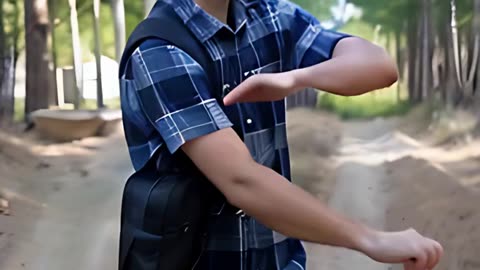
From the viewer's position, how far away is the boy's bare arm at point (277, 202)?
510mm

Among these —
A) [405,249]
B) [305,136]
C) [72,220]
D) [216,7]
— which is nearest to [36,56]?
[72,220]

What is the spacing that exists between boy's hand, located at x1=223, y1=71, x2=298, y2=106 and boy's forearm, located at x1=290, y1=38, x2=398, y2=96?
0.01 meters

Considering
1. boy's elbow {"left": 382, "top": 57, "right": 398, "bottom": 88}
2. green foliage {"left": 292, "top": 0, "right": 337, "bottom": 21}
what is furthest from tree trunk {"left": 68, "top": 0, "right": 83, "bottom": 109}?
boy's elbow {"left": 382, "top": 57, "right": 398, "bottom": 88}

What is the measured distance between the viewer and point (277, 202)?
1.69ft

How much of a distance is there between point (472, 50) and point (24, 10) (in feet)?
2.28

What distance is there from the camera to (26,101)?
1.06 metres

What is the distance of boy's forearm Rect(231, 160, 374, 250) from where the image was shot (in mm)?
511

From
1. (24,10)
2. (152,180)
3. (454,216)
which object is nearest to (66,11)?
(24,10)

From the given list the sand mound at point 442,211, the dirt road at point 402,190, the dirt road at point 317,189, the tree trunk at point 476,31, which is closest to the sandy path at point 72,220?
the dirt road at point 317,189

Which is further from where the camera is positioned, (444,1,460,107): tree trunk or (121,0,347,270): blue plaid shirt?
(444,1,460,107): tree trunk

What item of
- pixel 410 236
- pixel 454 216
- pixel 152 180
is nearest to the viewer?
pixel 410 236

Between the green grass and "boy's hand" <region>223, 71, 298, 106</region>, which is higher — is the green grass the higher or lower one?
the lower one

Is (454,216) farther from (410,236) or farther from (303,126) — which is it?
(410,236)

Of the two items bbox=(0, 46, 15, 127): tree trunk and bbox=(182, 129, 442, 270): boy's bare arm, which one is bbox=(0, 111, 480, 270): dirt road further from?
bbox=(182, 129, 442, 270): boy's bare arm
